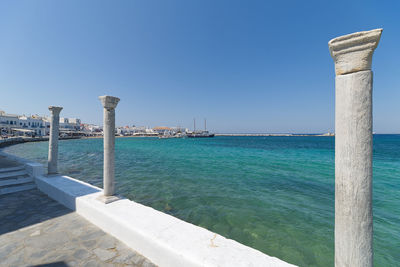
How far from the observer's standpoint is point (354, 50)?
61.7 inches

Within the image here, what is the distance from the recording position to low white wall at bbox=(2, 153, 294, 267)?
6.89ft

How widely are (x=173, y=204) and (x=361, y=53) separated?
20.4 feet

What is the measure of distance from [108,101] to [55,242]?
290 centimetres

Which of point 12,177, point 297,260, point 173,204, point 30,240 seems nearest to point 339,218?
point 297,260

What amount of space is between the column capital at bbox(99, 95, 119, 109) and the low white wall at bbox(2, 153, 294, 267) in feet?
7.32

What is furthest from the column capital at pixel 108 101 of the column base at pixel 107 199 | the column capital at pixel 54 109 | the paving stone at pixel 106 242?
the column capital at pixel 54 109

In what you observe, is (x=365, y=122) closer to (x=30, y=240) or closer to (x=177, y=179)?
(x=30, y=240)

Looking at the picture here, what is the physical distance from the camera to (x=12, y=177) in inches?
230

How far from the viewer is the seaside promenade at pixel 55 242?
248 centimetres

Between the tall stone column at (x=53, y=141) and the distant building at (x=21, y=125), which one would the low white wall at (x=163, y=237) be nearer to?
the tall stone column at (x=53, y=141)

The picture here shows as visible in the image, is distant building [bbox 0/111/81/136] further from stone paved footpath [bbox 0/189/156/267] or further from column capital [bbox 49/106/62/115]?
stone paved footpath [bbox 0/189/156/267]

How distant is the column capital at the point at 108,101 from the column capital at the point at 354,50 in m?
4.14

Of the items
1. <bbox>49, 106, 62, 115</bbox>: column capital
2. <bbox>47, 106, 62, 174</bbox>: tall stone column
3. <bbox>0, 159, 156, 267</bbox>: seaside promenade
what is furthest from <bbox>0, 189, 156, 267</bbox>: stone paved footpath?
<bbox>49, 106, 62, 115</bbox>: column capital

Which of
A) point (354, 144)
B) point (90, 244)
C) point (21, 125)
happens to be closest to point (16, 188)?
point (90, 244)
